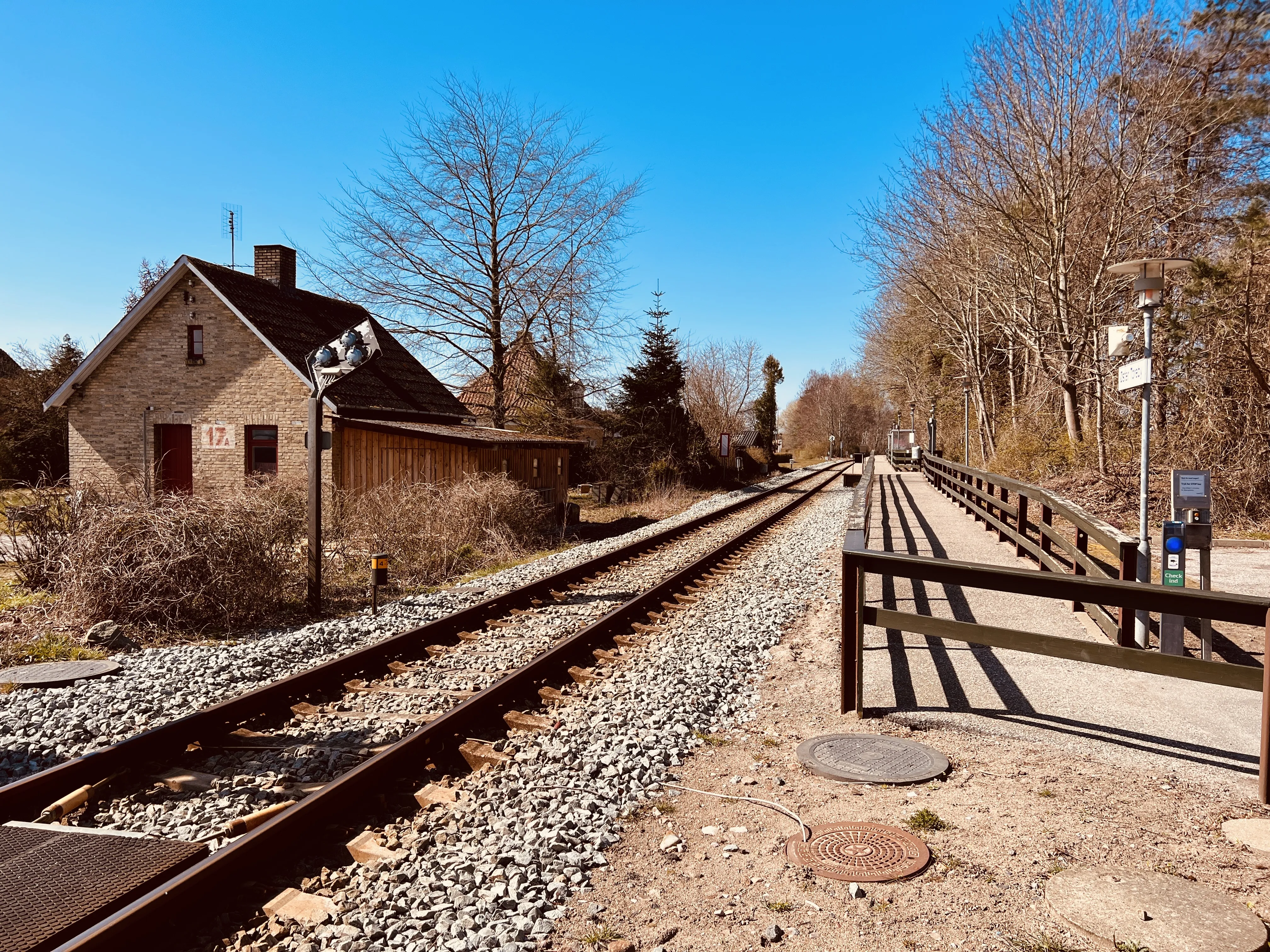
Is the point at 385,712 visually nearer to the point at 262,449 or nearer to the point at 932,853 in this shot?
the point at 932,853

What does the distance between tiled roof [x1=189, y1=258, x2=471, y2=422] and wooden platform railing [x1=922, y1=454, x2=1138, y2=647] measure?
1530cm

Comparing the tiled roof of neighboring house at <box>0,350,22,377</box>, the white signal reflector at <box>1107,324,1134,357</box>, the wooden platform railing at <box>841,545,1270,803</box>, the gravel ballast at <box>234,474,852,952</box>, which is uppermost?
the tiled roof of neighboring house at <box>0,350,22,377</box>

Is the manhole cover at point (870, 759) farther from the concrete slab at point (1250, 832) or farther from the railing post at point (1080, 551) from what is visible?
the railing post at point (1080, 551)

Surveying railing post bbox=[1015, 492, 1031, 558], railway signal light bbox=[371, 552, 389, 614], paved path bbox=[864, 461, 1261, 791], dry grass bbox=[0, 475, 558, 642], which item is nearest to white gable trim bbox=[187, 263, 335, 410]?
dry grass bbox=[0, 475, 558, 642]

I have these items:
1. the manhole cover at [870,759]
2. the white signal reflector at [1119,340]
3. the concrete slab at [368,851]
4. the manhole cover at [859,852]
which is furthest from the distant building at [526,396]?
the manhole cover at [859,852]

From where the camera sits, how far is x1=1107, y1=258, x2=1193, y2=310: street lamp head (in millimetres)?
Result: 7438

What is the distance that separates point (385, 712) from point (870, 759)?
3515 millimetres

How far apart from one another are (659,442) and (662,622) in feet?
81.7

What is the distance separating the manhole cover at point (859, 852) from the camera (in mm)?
3471

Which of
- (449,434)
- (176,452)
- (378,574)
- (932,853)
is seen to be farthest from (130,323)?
(932,853)

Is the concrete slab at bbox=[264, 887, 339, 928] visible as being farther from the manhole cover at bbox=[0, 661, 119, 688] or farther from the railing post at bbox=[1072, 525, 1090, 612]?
the railing post at bbox=[1072, 525, 1090, 612]

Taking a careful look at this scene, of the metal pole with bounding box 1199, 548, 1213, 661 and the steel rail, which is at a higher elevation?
the metal pole with bounding box 1199, 548, 1213, 661

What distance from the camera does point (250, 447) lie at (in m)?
22.8

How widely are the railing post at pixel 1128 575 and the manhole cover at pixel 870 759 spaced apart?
2359mm
